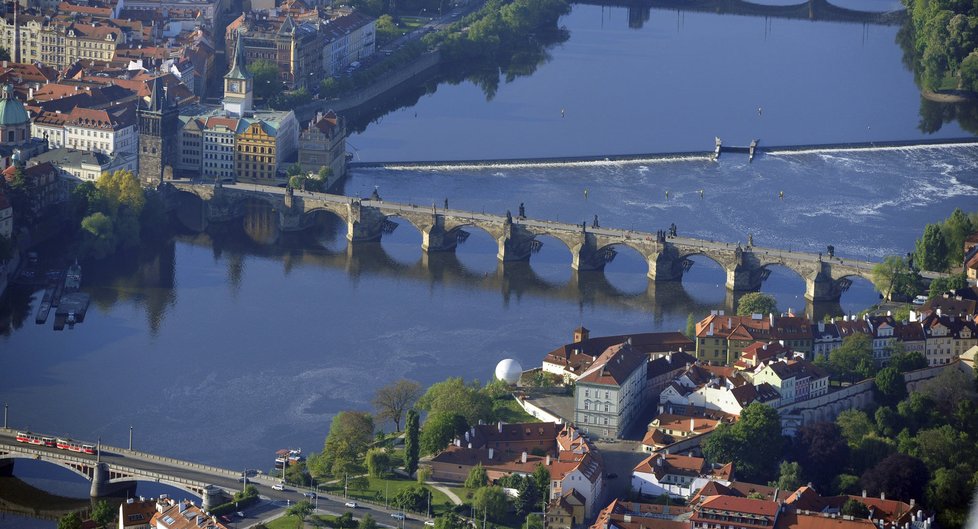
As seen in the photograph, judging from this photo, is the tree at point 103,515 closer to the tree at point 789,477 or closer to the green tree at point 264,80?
the tree at point 789,477

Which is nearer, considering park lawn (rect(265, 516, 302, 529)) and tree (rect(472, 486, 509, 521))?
park lawn (rect(265, 516, 302, 529))

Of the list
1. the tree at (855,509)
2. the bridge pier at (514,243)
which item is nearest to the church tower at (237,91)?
the bridge pier at (514,243)

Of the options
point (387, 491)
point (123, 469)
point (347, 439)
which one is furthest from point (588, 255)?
point (123, 469)

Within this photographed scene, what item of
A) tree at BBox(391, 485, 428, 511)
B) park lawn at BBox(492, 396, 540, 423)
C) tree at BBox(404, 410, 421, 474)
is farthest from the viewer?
park lawn at BBox(492, 396, 540, 423)

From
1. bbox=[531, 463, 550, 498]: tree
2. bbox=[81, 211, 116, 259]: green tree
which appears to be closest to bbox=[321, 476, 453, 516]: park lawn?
bbox=[531, 463, 550, 498]: tree

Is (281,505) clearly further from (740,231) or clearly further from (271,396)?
(740,231)

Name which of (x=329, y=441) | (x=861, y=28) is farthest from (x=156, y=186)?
(x=861, y=28)

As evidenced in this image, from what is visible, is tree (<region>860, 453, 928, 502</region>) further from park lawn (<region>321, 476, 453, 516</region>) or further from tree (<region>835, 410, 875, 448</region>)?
park lawn (<region>321, 476, 453, 516</region>)
